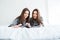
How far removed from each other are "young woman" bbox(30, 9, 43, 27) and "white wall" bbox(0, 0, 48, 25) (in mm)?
37

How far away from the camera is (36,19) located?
113cm

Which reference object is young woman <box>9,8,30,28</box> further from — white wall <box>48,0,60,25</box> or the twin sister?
white wall <box>48,0,60,25</box>

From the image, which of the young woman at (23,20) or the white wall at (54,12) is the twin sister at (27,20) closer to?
the young woman at (23,20)

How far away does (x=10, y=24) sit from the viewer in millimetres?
1099

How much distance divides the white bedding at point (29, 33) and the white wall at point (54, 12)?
0.10 m

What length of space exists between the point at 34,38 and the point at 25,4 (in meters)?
0.35

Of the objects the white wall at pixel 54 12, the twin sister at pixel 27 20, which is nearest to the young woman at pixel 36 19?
the twin sister at pixel 27 20

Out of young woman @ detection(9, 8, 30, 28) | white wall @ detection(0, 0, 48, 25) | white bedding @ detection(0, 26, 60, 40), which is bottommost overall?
white bedding @ detection(0, 26, 60, 40)

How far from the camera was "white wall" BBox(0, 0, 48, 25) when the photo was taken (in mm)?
1117

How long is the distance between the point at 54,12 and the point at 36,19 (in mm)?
191

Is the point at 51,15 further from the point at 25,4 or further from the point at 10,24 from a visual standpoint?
the point at 10,24

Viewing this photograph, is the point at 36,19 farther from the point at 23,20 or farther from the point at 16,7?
the point at 16,7

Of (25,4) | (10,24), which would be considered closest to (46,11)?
(25,4)

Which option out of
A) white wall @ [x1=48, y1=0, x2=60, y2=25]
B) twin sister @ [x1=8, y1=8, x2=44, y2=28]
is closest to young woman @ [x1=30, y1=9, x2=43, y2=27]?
twin sister @ [x1=8, y1=8, x2=44, y2=28]
